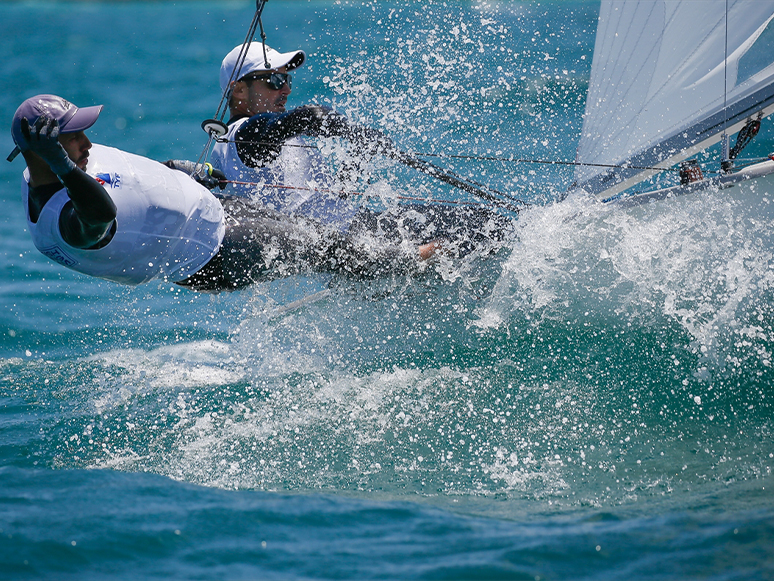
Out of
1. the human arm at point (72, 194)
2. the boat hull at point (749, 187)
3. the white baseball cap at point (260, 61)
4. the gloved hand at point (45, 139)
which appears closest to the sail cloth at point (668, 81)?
the boat hull at point (749, 187)

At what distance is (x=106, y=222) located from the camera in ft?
7.70

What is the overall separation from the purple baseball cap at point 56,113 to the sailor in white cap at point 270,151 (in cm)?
93

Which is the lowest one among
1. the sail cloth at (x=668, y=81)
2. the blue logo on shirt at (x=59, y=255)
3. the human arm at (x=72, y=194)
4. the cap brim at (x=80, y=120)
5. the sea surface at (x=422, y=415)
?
the sea surface at (x=422, y=415)

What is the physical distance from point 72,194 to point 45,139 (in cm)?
20

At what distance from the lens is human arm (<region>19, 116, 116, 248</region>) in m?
2.08

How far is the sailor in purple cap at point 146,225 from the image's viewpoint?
7.43ft

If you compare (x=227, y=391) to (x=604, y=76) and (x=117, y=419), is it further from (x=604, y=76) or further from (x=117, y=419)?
(x=604, y=76)

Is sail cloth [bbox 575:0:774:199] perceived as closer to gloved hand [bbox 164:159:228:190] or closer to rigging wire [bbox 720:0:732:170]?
rigging wire [bbox 720:0:732:170]

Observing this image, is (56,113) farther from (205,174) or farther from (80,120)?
(205,174)

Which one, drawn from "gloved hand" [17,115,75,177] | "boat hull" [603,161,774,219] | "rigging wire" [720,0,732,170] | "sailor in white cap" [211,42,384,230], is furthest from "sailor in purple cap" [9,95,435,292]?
"rigging wire" [720,0,732,170]

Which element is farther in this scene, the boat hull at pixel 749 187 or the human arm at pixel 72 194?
the boat hull at pixel 749 187

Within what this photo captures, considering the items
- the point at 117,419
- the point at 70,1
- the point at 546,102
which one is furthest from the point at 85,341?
the point at 70,1

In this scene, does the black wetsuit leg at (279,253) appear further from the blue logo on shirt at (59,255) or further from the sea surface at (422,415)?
the blue logo on shirt at (59,255)

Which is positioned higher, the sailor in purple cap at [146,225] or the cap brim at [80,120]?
the cap brim at [80,120]
